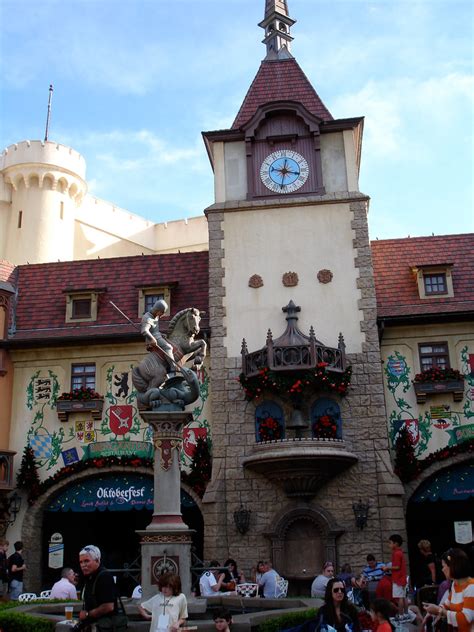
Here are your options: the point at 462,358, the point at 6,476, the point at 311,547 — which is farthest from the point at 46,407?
the point at 462,358

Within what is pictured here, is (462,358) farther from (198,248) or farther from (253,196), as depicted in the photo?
(198,248)

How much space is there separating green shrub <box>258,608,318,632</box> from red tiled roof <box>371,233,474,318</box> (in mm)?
12335

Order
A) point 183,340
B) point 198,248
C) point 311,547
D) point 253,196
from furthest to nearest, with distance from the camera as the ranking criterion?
point 198,248 → point 253,196 → point 311,547 → point 183,340

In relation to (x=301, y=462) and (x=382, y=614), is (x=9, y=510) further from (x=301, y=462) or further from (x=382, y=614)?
(x=382, y=614)

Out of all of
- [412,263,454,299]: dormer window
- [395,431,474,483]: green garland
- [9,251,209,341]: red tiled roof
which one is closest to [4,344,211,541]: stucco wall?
[9,251,209,341]: red tiled roof

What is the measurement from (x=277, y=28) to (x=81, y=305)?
12048 millimetres

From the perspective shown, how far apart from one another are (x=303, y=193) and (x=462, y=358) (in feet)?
21.1

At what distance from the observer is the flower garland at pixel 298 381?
1942 centimetres

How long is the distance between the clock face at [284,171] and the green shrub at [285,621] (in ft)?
48.0

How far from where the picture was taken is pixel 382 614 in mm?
6914

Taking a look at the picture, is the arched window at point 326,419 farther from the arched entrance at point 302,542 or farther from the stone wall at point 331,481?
the arched entrance at point 302,542

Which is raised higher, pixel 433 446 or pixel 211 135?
pixel 211 135

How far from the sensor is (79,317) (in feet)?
76.9

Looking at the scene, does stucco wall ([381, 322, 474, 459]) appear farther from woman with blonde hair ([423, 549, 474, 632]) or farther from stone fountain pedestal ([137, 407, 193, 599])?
woman with blonde hair ([423, 549, 474, 632])
